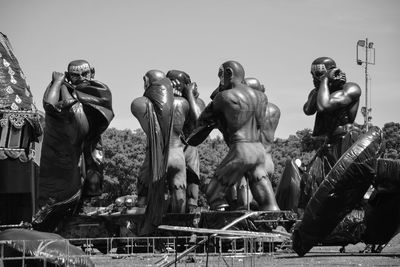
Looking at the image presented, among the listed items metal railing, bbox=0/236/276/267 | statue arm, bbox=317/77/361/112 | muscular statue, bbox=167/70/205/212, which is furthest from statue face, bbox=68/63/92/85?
statue arm, bbox=317/77/361/112

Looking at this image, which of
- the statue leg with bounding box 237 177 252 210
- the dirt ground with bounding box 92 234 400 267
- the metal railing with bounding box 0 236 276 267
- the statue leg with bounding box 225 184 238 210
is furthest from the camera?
the statue leg with bounding box 225 184 238 210

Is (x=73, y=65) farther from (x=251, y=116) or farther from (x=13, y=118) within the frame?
(x=13, y=118)

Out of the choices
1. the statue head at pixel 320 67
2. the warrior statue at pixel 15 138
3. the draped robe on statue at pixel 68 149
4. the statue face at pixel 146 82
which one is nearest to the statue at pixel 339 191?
the draped robe on statue at pixel 68 149

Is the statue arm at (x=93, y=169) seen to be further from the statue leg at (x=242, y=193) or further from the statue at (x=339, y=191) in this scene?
the statue at (x=339, y=191)

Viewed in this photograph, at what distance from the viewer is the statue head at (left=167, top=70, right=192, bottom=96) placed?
725 inches

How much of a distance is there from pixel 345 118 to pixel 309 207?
272 inches

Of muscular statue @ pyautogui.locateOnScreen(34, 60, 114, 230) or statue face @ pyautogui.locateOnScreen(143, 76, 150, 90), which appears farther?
statue face @ pyautogui.locateOnScreen(143, 76, 150, 90)

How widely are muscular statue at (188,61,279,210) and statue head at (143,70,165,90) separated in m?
0.96

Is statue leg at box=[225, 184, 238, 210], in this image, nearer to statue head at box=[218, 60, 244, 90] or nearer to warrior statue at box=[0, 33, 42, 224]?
statue head at box=[218, 60, 244, 90]

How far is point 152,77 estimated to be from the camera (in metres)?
16.7

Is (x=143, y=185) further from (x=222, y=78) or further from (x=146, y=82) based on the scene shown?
(x=222, y=78)

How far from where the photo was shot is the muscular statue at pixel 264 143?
61.2 ft

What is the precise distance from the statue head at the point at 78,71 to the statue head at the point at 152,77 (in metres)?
0.94

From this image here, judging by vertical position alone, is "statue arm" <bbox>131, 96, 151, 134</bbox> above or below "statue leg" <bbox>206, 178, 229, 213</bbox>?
above
